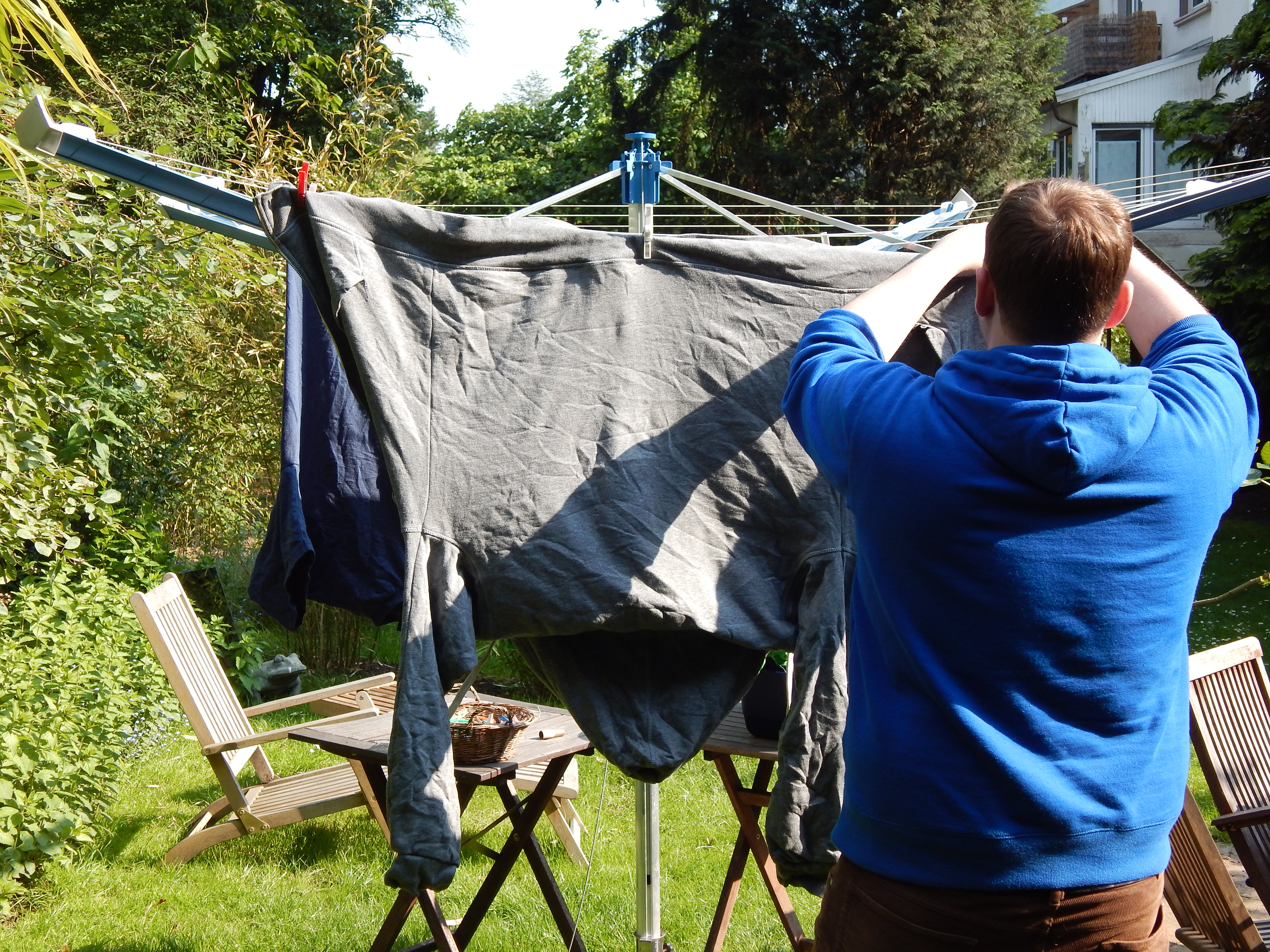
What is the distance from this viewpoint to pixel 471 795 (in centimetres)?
346

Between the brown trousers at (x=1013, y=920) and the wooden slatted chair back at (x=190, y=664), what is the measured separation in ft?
11.2

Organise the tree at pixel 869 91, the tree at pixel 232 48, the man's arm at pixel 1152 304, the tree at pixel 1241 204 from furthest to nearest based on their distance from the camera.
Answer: the tree at pixel 869 91 → the tree at pixel 232 48 → the tree at pixel 1241 204 → the man's arm at pixel 1152 304

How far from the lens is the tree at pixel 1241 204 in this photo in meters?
10.7

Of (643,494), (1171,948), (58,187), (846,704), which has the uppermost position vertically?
(58,187)

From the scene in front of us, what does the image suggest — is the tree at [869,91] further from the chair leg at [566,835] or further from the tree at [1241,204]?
the chair leg at [566,835]

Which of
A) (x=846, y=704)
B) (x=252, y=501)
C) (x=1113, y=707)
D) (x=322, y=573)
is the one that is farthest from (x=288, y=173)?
(x=1113, y=707)

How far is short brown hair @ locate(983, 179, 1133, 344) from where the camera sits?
1368mm

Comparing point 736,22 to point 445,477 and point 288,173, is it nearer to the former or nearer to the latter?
point 288,173

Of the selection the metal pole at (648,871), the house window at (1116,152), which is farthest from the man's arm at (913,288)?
the house window at (1116,152)

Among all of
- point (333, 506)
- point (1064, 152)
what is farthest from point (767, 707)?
point (1064, 152)

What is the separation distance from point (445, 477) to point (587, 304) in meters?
0.43

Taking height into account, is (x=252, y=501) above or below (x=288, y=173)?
below

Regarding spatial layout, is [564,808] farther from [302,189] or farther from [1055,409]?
[1055,409]

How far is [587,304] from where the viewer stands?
7.02 feet
